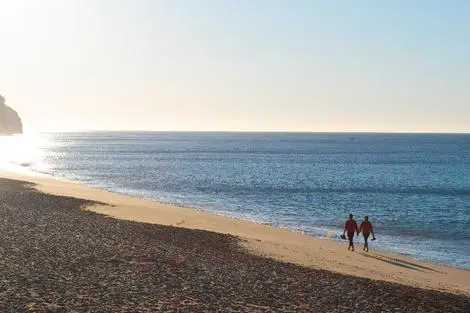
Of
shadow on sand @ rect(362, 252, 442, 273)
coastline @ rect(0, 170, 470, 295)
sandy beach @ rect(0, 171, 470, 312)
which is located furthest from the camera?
shadow on sand @ rect(362, 252, 442, 273)

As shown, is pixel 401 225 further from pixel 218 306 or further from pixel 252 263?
pixel 218 306

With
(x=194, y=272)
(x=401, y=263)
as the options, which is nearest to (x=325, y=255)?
(x=401, y=263)

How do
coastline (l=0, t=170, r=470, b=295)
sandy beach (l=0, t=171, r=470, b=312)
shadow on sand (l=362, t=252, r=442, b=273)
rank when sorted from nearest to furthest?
sandy beach (l=0, t=171, r=470, b=312) → coastline (l=0, t=170, r=470, b=295) → shadow on sand (l=362, t=252, r=442, b=273)

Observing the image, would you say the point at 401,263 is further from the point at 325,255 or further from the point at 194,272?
the point at 194,272

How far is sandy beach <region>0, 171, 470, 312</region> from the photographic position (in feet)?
52.9

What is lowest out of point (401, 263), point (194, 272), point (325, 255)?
point (401, 263)

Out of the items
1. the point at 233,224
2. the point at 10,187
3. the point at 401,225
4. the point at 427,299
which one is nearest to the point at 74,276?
the point at 427,299

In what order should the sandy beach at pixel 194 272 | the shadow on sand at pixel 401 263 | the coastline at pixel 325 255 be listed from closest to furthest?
1. the sandy beach at pixel 194 272
2. the coastline at pixel 325 255
3. the shadow on sand at pixel 401 263

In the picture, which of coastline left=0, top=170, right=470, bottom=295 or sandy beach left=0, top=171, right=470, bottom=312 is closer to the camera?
sandy beach left=0, top=171, right=470, bottom=312

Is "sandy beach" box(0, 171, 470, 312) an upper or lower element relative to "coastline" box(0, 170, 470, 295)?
upper

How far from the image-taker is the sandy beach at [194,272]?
52.9 feet

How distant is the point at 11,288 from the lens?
15859 mm

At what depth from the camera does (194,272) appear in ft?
67.2

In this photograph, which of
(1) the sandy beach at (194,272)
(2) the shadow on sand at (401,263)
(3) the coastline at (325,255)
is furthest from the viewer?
(2) the shadow on sand at (401,263)
